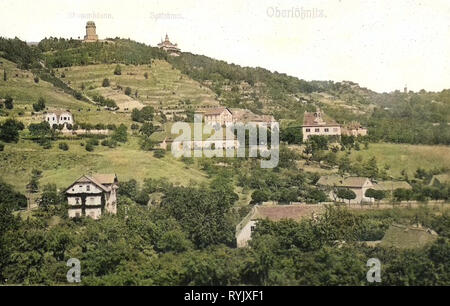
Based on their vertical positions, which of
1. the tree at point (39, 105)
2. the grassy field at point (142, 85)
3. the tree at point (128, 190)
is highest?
the grassy field at point (142, 85)

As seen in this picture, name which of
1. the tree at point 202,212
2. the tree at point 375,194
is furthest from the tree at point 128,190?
the tree at point 375,194

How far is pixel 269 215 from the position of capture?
2089 cm

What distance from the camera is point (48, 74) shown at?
46.0m

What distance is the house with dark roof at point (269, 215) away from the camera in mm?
20109

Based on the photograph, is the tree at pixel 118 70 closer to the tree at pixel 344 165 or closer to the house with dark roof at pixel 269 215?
the tree at pixel 344 165

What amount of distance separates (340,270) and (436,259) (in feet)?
9.90

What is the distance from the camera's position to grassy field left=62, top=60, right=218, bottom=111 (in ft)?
148

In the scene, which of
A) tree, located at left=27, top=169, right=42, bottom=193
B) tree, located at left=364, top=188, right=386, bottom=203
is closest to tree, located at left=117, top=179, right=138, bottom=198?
tree, located at left=27, top=169, right=42, bottom=193

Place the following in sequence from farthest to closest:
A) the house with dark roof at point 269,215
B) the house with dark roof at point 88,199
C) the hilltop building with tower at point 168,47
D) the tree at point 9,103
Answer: the hilltop building with tower at point 168,47 < the tree at point 9,103 < the house with dark roof at point 88,199 < the house with dark roof at point 269,215

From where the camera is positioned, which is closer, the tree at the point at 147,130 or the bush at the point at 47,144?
the bush at the point at 47,144

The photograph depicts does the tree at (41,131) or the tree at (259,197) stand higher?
the tree at (41,131)

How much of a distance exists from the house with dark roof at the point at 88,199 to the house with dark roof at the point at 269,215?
5.11 m

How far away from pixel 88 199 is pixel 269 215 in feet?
22.0
